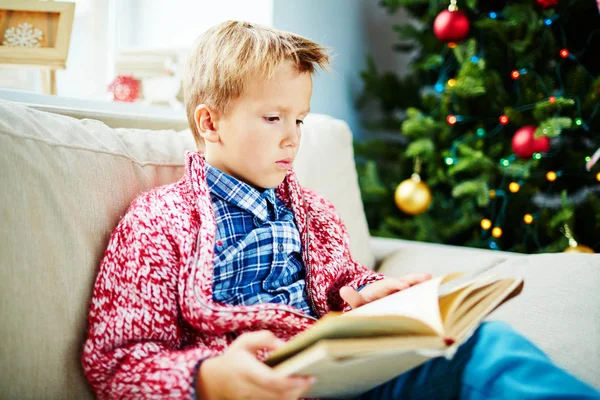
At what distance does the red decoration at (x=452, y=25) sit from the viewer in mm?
1698

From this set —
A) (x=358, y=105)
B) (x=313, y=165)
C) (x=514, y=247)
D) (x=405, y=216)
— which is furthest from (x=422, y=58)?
(x=313, y=165)

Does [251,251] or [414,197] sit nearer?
[251,251]

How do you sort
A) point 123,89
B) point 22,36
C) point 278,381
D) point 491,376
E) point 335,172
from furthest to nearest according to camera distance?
point 123,89
point 335,172
point 22,36
point 491,376
point 278,381

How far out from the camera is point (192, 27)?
1722 millimetres

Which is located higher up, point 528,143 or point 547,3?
point 547,3

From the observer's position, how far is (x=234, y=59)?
852 mm

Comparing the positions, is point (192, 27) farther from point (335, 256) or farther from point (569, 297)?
point (569, 297)

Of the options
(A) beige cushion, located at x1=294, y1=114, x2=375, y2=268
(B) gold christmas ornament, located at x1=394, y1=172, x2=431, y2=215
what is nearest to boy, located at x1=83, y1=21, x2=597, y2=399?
(A) beige cushion, located at x1=294, y1=114, x2=375, y2=268

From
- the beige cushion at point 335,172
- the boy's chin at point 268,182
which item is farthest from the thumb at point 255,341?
the beige cushion at point 335,172

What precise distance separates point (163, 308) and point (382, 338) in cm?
32

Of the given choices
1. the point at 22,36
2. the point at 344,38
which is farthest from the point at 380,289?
the point at 344,38

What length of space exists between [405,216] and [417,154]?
1.07ft

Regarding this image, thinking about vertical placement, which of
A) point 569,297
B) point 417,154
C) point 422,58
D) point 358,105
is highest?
point 422,58

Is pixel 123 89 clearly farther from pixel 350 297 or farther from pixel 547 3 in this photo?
pixel 547 3
